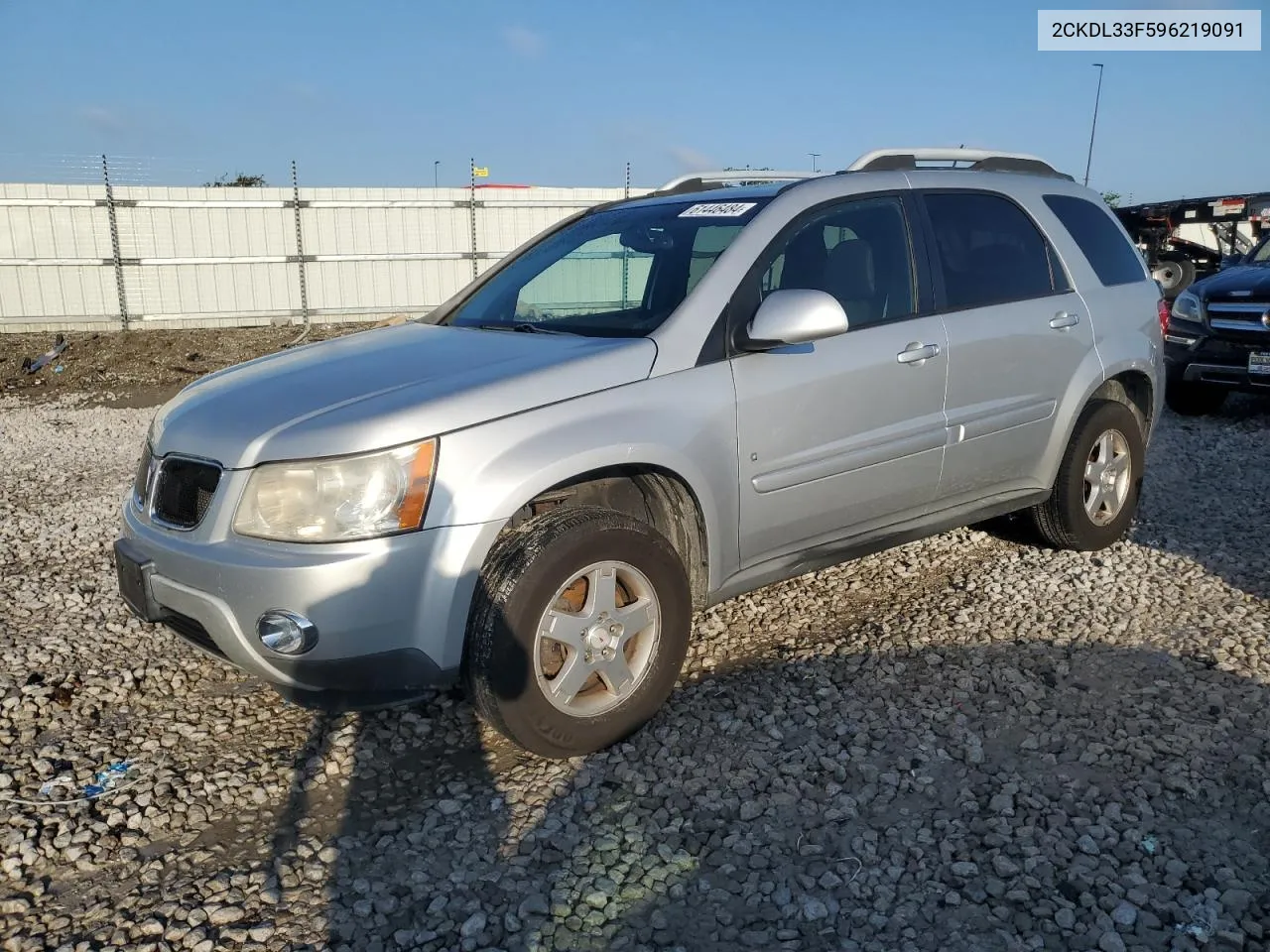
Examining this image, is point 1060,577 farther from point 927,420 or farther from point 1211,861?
point 1211,861

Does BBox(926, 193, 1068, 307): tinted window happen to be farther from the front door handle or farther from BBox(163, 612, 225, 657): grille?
BBox(163, 612, 225, 657): grille

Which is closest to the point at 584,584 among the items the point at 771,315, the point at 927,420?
the point at 771,315

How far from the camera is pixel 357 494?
278 centimetres

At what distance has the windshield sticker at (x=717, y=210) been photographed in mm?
3764

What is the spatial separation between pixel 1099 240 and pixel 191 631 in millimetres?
4317

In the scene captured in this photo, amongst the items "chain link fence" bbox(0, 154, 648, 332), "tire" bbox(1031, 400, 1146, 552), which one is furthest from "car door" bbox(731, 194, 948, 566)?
"chain link fence" bbox(0, 154, 648, 332)

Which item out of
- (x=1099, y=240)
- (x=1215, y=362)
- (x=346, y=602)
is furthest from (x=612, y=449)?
(x=1215, y=362)

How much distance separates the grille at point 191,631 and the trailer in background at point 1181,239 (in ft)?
53.3

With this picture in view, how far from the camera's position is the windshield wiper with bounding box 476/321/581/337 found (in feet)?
12.0

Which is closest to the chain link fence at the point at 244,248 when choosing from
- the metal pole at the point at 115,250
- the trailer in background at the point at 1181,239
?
the metal pole at the point at 115,250

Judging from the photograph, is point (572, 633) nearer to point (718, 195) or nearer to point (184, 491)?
point (184, 491)

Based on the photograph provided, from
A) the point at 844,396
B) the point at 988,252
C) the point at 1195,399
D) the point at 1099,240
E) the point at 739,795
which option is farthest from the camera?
the point at 1195,399

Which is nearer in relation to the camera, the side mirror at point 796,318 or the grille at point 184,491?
the grille at point 184,491

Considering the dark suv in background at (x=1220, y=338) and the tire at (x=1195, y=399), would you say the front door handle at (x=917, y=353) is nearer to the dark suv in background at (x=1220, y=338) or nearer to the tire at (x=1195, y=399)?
the dark suv in background at (x=1220, y=338)
